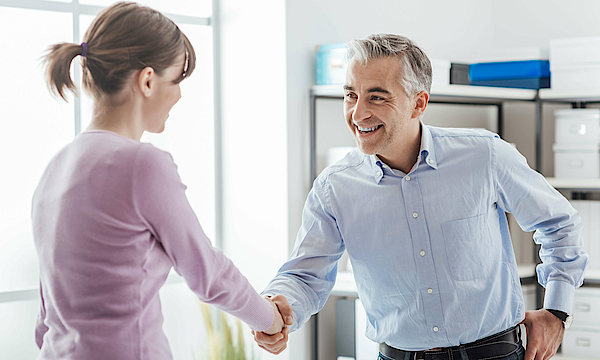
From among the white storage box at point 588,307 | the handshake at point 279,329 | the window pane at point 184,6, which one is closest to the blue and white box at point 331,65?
the window pane at point 184,6

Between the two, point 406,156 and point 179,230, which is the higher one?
point 406,156

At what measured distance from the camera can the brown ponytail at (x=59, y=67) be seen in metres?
1.03

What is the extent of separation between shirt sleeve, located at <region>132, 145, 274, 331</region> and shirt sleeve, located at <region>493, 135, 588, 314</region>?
2.52ft

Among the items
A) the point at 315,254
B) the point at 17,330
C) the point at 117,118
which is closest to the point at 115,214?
the point at 117,118

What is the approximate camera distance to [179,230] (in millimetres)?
986

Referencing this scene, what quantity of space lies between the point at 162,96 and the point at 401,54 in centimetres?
69

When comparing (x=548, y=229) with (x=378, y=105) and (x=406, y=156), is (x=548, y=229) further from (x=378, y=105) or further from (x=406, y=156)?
(x=378, y=105)

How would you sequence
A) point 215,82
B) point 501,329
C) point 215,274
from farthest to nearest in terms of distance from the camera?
1. point 215,82
2. point 501,329
3. point 215,274

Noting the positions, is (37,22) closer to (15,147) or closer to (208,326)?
(15,147)

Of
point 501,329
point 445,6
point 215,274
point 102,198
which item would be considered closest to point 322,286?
point 501,329

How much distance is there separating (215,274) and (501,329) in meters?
0.80

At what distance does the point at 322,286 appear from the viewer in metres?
1.60

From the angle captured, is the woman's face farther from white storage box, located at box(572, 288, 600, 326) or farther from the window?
white storage box, located at box(572, 288, 600, 326)

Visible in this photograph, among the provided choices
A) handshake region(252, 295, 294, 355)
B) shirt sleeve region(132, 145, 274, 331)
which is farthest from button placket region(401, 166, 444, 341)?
shirt sleeve region(132, 145, 274, 331)
